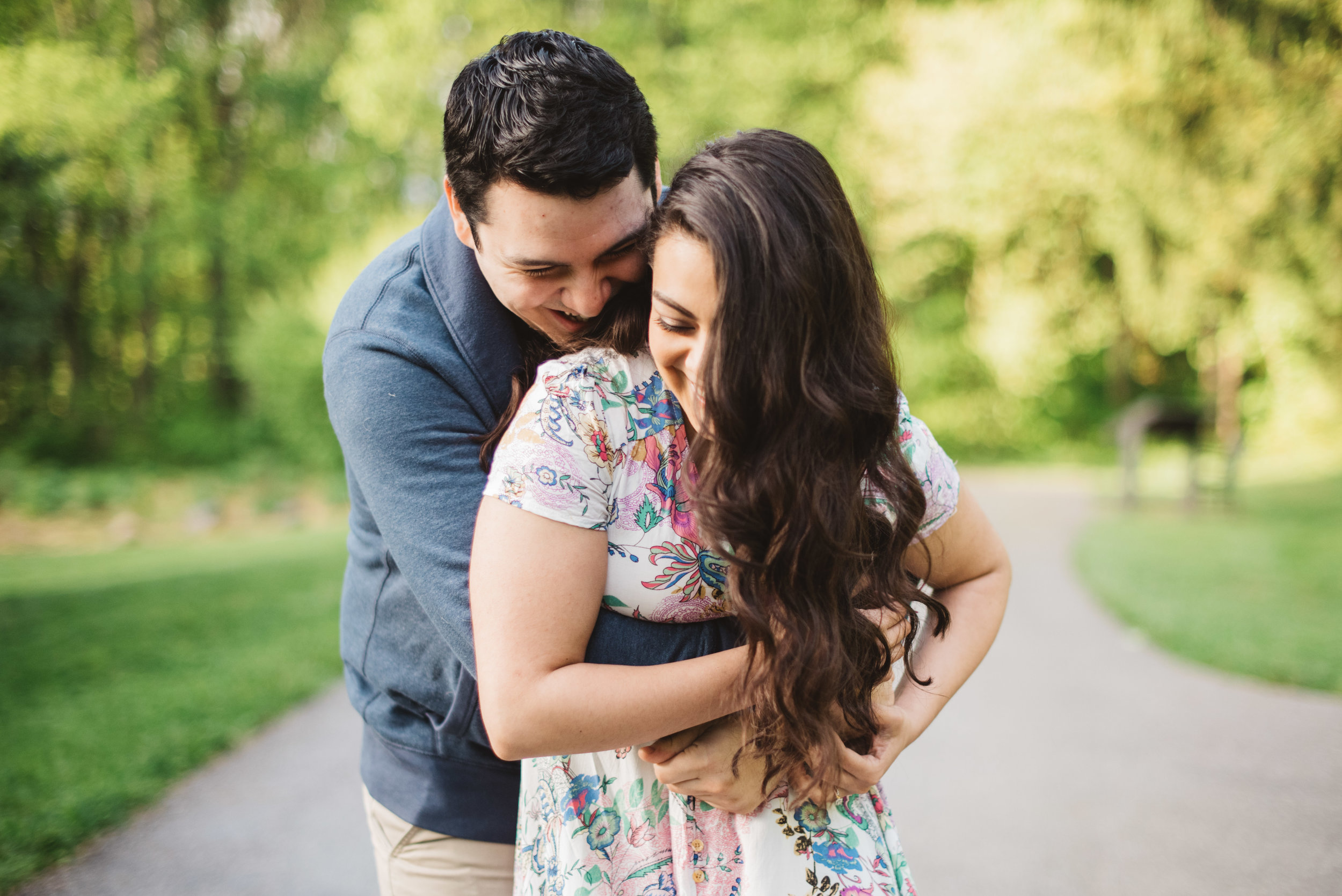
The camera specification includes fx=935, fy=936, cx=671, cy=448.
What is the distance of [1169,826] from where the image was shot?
160 inches

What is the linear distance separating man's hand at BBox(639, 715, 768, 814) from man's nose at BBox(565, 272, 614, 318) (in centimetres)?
73

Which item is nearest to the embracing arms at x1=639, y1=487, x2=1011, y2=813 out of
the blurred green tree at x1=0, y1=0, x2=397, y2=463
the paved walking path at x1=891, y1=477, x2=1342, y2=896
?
the paved walking path at x1=891, y1=477, x2=1342, y2=896

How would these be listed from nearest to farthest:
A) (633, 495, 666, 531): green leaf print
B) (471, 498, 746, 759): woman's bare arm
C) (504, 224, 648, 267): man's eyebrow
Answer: (471, 498, 746, 759): woman's bare arm
(633, 495, 666, 531): green leaf print
(504, 224, 648, 267): man's eyebrow

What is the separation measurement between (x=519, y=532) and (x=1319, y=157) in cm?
971

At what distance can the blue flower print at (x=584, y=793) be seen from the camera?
156 cm

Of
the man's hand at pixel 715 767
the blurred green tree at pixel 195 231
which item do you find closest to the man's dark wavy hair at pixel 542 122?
the man's hand at pixel 715 767

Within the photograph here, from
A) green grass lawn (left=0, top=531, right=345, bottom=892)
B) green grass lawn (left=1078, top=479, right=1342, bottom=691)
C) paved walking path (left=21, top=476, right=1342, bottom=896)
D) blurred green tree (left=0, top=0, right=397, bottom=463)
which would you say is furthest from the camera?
blurred green tree (left=0, top=0, right=397, bottom=463)

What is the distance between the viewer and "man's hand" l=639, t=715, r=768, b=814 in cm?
146

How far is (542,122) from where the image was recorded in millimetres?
1623

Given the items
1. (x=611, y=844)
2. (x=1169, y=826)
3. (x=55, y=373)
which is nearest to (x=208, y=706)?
(x=611, y=844)

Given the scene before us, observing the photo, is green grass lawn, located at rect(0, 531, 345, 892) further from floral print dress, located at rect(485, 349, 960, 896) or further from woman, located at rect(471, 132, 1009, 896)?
woman, located at rect(471, 132, 1009, 896)

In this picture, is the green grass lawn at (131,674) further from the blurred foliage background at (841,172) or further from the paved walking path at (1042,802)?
the blurred foliage background at (841,172)

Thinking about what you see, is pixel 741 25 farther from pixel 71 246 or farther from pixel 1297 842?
pixel 1297 842

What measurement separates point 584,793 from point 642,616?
1.18ft
